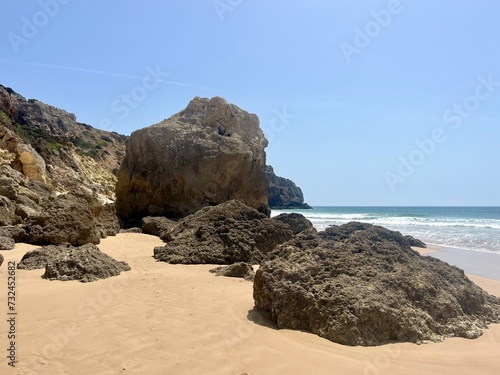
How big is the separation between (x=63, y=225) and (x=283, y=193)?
70598mm

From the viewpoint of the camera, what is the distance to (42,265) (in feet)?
19.4

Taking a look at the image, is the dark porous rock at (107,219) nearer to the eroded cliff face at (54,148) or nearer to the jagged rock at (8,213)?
the jagged rock at (8,213)

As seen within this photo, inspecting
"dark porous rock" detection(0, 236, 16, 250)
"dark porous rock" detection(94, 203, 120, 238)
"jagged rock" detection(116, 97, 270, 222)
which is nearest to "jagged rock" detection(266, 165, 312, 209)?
"jagged rock" detection(116, 97, 270, 222)

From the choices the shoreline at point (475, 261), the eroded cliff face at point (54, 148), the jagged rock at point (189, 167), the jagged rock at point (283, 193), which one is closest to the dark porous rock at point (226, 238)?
the shoreline at point (475, 261)

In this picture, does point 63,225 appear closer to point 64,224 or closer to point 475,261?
point 64,224

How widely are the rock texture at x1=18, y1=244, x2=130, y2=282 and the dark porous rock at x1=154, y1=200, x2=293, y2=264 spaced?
1505mm

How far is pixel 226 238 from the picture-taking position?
775cm

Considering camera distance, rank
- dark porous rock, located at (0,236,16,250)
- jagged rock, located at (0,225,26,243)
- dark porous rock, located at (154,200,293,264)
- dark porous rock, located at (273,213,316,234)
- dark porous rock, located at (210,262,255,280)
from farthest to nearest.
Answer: dark porous rock, located at (273,213,316,234), jagged rock, located at (0,225,26,243), dark porous rock, located at (154,200,293,264), dark porous rock, located at (0,236,16,250), dark porous rock, located at (210,262,255,280)

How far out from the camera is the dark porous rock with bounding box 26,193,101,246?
7844 mm

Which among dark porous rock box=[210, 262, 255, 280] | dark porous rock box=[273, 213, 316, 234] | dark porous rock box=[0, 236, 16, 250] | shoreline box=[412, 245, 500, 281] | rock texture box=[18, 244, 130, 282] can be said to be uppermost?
dark porous rock box=[273, 213, 316, 234]

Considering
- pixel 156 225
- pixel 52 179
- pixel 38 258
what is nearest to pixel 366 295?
pixel 38 258

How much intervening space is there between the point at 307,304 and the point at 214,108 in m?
15.1

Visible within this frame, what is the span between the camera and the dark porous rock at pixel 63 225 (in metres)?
7.84

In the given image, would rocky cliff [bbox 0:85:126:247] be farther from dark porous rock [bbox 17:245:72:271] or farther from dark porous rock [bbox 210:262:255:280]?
dark porous rock [bbox 210:262:255:280]
